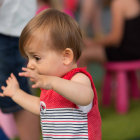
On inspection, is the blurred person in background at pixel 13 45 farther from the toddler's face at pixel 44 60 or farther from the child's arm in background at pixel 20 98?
the toddler's face at pixel 44 60

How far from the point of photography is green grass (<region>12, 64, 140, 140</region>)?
1.65m

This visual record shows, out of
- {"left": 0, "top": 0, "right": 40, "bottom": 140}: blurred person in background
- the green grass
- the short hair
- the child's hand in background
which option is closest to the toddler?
the short hair

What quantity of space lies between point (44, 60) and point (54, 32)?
109 millimetres

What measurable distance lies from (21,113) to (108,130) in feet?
2.56

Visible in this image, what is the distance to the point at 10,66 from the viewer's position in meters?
1.17

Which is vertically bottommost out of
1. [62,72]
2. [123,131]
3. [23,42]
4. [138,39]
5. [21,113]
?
[123,131]

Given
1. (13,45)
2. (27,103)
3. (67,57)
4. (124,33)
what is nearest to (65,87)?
(67,57)

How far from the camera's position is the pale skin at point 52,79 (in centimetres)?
75

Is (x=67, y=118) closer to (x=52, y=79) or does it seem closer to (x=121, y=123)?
(x=52, y=79)

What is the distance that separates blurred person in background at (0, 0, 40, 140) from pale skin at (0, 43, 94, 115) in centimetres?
19

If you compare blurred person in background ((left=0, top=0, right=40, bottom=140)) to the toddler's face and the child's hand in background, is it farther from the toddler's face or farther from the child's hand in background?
the toddler's face

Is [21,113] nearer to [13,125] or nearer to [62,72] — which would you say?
[13,125]

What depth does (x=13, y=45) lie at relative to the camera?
1184 millimetres

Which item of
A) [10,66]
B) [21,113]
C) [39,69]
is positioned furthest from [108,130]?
[39,69]
